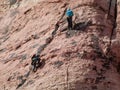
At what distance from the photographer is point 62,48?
22.4m

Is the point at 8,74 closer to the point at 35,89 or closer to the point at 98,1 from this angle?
the point at 35,89

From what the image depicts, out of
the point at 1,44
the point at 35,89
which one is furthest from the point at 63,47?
the point at 1,44

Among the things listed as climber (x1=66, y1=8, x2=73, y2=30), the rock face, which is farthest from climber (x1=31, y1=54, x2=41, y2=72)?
climber (x1=66, y1=8, x2=73, y2=30)

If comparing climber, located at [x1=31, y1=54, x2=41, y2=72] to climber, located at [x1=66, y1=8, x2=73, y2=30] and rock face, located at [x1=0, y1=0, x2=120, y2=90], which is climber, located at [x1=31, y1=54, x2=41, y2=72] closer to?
rock face, located at [x1=0, y1=0, x2=120, y2=90]

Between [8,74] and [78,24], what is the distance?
4.24 metres

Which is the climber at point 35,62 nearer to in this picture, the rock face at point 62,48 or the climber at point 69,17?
the rock face at point 62,48

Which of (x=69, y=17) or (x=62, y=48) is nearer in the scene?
(x=62, y=48)

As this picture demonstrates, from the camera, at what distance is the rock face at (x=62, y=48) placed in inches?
835

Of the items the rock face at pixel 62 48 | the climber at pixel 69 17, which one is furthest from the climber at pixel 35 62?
the climber at pixel 69 17

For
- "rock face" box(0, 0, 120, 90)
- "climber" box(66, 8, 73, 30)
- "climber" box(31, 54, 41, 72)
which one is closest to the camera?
"rock face" box(0, 0, 120, 90)

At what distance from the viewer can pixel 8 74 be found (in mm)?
23297

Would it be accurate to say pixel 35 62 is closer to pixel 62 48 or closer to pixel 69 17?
pixel 62 48

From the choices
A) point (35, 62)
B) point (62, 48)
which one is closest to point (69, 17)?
point (62, 48)

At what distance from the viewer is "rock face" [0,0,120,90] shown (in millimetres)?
21203
